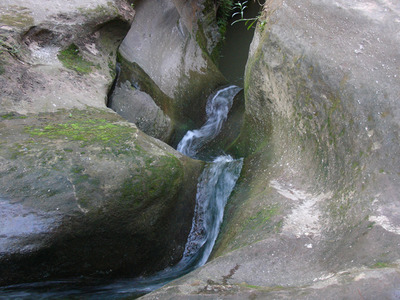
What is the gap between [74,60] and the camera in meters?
5.07

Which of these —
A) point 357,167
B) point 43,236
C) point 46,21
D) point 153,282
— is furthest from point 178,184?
point 46,21

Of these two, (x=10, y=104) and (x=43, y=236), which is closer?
(x=43, y=236)

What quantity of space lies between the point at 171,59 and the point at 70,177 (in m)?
4.14

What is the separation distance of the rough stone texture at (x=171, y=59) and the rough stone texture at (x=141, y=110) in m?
0.21

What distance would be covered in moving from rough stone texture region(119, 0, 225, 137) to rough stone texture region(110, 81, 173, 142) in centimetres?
21

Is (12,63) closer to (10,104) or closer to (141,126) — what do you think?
(10,104)

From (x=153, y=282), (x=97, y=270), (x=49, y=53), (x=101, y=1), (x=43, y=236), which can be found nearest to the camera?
(x=43, y=236)

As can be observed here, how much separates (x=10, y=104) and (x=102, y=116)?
0.90m

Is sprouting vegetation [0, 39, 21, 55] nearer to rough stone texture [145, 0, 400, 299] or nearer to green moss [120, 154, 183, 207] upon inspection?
green moss [120, 154, 183, 207]

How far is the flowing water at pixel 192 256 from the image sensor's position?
3.27m

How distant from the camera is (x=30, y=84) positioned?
166 inches

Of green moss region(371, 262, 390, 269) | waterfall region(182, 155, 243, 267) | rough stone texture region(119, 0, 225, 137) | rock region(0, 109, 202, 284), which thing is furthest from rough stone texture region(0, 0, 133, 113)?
green moss region(371, 262, 390, 269)

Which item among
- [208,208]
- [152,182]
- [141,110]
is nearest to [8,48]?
[141,110]

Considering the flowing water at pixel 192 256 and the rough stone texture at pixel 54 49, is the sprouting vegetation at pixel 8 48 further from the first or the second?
the flowing water at pixel 192 256
